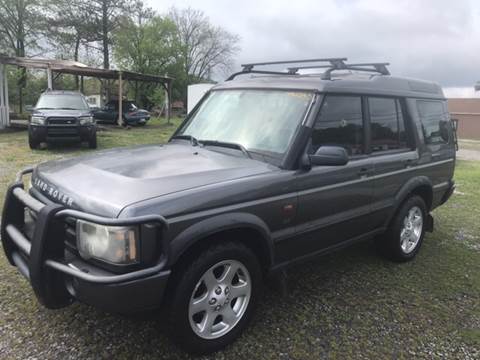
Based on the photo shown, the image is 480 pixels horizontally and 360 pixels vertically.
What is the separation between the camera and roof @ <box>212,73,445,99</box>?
354cm

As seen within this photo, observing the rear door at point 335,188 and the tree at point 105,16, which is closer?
the rear door at point 335,188

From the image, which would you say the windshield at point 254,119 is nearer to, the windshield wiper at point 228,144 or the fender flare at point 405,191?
the windshield wiper at point 228,144

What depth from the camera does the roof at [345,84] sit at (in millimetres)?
3545

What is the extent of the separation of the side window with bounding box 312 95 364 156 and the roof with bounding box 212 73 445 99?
0.33 ft

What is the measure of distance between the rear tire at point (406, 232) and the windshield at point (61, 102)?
38.7 ft

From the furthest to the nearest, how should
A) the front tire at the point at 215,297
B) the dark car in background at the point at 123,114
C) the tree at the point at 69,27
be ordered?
the tree at the point at 69,27 < the dark car in background at the point at 123,114 < the front tire at the point at 215,297

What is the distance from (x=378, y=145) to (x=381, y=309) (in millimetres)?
1534

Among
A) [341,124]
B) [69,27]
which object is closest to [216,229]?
[341,124]

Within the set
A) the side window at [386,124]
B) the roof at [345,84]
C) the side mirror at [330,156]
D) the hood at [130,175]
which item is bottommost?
the hood at [130,175]

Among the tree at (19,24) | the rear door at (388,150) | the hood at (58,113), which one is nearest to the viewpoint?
the rear door at (388,150)

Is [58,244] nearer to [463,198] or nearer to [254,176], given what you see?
[254,176]

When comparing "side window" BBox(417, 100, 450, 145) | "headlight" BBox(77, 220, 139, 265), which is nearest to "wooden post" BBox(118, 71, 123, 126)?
"side window" BBox(417, 100, 450, 145)

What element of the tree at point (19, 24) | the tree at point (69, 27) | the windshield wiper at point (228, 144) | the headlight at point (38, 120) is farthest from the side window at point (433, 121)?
the tree at point (69, 27)

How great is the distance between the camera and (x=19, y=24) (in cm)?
2734
